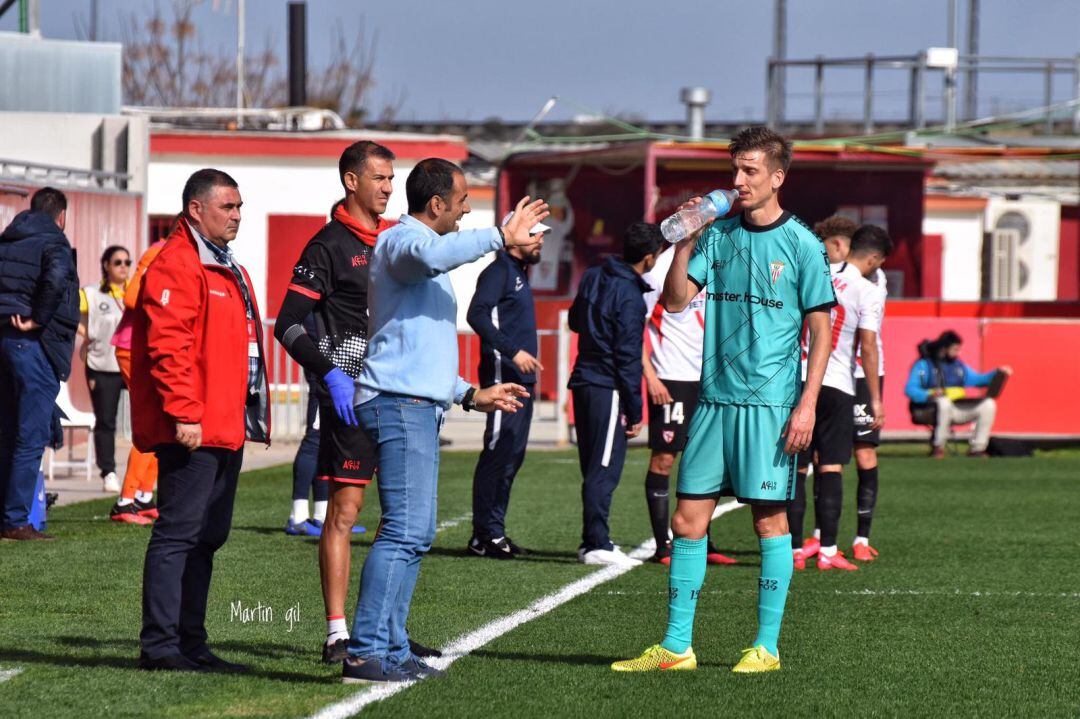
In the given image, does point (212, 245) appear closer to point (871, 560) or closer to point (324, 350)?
point (324, 350)

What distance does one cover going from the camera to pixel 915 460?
1889cm

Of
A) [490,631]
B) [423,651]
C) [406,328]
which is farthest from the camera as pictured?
[490,631]

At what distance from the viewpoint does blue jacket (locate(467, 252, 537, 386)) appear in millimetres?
10281

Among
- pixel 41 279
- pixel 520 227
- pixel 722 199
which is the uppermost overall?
pixel 722 199

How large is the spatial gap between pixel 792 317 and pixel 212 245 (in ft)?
7.48

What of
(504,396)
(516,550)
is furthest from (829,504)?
(504,396)

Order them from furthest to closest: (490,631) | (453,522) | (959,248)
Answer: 1. (959,248)
2. (453,522)
3. (490,631)

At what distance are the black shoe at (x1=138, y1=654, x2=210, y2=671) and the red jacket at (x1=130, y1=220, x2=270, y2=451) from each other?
80cm

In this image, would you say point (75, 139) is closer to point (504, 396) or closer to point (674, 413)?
point (674, 413)

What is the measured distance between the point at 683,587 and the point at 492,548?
383cm

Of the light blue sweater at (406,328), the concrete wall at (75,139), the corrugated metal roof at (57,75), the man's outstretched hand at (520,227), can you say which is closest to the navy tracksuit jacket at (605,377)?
the light blue sweater at (406,328)

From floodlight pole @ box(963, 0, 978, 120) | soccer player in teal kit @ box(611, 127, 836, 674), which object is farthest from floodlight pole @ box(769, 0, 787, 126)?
soccer player in teal kit @ box(611, 127, 836, 674)

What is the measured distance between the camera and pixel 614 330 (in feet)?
34.0

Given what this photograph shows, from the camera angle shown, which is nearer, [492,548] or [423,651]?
[423,651]
